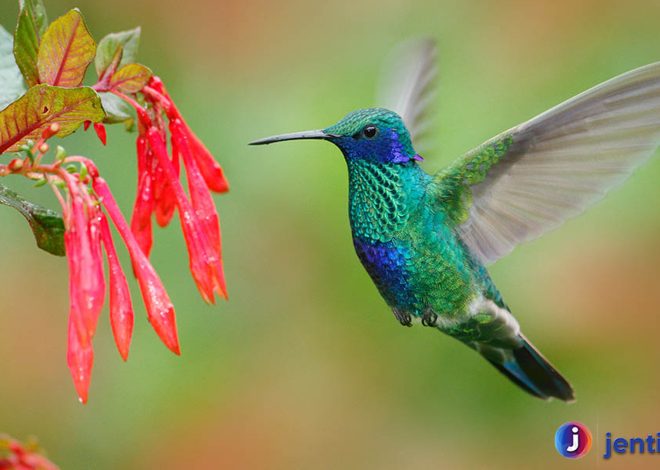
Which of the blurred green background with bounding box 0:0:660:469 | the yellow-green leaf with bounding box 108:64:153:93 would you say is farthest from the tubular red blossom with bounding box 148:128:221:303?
the blurred green background with bounding box 0:0:660:469

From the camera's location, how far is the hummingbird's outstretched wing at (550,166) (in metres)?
1.46

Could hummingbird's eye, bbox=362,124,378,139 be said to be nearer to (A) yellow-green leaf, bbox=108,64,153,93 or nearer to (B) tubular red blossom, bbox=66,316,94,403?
(A) yellow-green leaf, bbox=108,64,153,93

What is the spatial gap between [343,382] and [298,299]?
0.28 m

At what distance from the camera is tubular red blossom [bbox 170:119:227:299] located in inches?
53.2

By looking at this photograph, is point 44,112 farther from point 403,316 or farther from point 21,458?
point 403,316

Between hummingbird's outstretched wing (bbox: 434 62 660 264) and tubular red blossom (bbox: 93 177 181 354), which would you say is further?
hummingbird's outstretched wing (bbox: 434 62 660 264)

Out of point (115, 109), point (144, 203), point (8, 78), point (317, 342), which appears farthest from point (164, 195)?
point (317, 342)

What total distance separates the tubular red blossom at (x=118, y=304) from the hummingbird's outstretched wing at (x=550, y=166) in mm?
648

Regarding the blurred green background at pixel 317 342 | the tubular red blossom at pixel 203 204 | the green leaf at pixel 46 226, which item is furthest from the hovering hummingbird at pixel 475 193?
the blurred green background at pixel 317 342

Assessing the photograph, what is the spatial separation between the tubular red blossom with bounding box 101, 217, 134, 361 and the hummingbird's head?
39cm

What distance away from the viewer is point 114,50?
1283mm

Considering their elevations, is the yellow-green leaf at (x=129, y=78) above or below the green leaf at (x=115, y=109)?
above

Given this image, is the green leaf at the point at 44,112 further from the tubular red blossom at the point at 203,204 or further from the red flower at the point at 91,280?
the tubular red blossom at the point at 203,204

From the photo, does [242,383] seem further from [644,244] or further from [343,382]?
[644,244]
